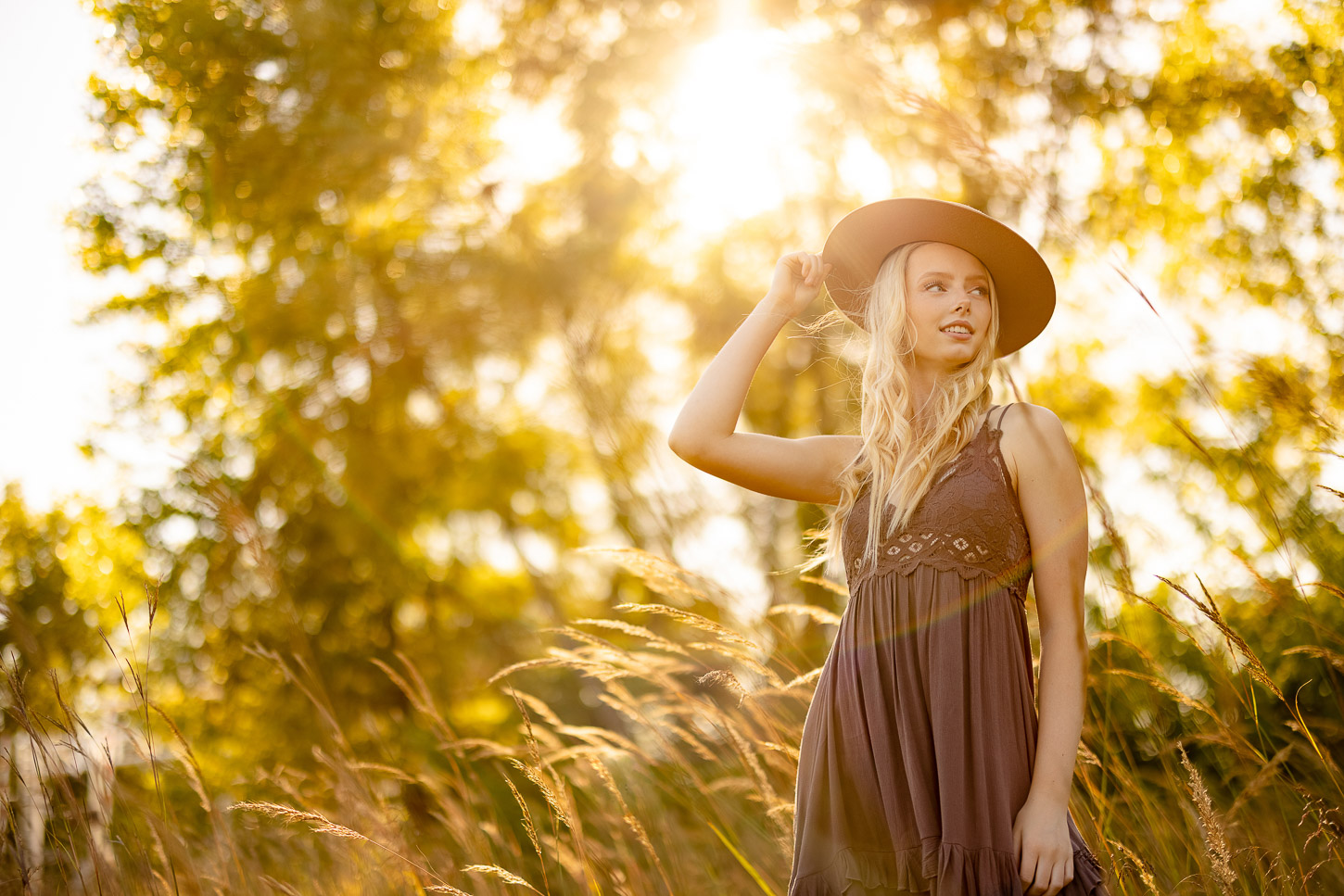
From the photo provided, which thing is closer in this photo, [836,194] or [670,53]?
[670,53]

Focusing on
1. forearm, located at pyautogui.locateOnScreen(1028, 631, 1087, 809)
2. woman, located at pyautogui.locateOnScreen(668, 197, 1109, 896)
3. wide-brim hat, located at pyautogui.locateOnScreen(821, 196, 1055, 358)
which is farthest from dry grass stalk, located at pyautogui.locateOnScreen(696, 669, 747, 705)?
wide-brim hat, located at pyautogui.locateOnScreen(821, 196, 1055, 358)

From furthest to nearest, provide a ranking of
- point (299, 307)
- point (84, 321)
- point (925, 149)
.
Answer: point (299, 307)
point (84, 321)
point (925, 149)

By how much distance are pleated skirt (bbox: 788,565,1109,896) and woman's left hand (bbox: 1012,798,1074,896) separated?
0.06 feet

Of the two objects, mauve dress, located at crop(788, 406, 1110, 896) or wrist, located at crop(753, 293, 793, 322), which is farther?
wrist, located at crop(753, 293, 793, 322)

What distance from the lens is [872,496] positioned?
171cm

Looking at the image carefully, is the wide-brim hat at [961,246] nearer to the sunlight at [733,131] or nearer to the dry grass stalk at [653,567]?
the dry grass stalk at [653,567]

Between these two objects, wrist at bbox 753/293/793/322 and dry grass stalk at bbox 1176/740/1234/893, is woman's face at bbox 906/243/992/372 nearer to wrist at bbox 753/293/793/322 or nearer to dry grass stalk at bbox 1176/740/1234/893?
wrist at bbox 753/293/793/322

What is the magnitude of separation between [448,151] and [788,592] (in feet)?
16.9

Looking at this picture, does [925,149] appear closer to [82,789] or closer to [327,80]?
[327,80]

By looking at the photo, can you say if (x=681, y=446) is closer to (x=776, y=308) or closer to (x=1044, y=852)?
(x=776, y=308)

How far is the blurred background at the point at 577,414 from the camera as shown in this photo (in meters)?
2.26

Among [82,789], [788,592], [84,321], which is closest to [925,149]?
[788,592]

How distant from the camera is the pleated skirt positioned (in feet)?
4.63

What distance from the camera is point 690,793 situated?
2.44 m
